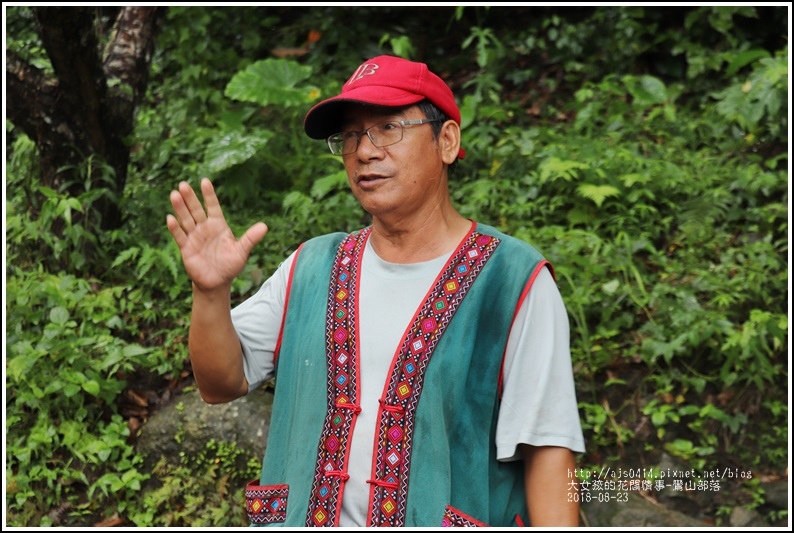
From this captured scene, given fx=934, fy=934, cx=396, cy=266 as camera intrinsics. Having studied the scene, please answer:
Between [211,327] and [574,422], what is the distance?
98 centimetres

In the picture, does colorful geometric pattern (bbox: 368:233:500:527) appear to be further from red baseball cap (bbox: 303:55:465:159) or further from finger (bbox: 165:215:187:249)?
finger (bbox: 165:215:187:249)

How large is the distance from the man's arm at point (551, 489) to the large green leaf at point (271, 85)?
14.7ft

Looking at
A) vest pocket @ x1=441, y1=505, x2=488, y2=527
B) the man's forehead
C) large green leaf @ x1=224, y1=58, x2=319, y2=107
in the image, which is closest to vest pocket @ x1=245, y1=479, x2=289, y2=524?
vest pocket @ x1=441, y1=505, x2=488, y2=527

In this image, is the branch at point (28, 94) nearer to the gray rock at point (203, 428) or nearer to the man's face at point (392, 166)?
the gray rock at point (203, 428)

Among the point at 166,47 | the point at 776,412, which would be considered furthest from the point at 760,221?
the point at 166,47

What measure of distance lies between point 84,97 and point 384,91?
3.48 m

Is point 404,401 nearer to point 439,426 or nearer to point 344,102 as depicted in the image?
point 439,426

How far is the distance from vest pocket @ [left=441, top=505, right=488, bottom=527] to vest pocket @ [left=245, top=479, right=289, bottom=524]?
0.46 meters

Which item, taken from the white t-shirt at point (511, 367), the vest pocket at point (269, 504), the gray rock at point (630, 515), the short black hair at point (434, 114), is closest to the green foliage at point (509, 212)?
the gray rock at point (630, 515)

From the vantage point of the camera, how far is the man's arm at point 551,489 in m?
2.40

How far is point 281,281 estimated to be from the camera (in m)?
2.76

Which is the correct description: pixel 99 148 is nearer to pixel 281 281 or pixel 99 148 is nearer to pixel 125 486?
pixel 125 486

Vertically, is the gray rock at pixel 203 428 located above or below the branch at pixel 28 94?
below

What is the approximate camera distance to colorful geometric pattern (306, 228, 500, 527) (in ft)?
7.92
